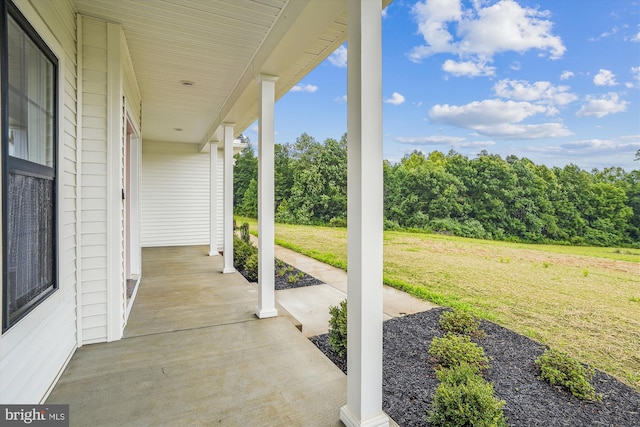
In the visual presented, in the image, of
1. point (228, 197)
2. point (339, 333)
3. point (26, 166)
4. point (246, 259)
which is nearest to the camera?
point (26, 166)

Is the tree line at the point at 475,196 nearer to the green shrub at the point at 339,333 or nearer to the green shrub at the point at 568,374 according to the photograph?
the green shrub at the point at 568,374

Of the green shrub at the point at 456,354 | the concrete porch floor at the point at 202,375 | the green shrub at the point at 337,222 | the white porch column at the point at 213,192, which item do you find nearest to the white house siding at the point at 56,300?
the concrete porch floor at the point at 202,375

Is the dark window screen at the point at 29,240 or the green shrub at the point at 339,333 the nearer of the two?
the dark window screen at the point at 29,240

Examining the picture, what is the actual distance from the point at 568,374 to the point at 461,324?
3.51 ft

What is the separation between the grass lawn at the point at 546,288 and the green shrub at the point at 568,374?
554 mm

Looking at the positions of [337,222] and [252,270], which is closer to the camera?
[252,270]

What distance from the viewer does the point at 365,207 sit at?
168 centimetres

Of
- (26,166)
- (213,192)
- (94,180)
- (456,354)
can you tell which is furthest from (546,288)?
(26,166)

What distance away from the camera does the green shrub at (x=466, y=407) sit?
5.73 ft

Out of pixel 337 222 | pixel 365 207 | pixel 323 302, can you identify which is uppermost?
pixel 365 207

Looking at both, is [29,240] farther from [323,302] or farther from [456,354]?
[323,302]

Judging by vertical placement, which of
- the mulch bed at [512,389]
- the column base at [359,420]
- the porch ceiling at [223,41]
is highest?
the porch ceiling at [223,41]

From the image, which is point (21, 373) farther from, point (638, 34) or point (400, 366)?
point (638, 34)

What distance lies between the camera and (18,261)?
69.1 inches
